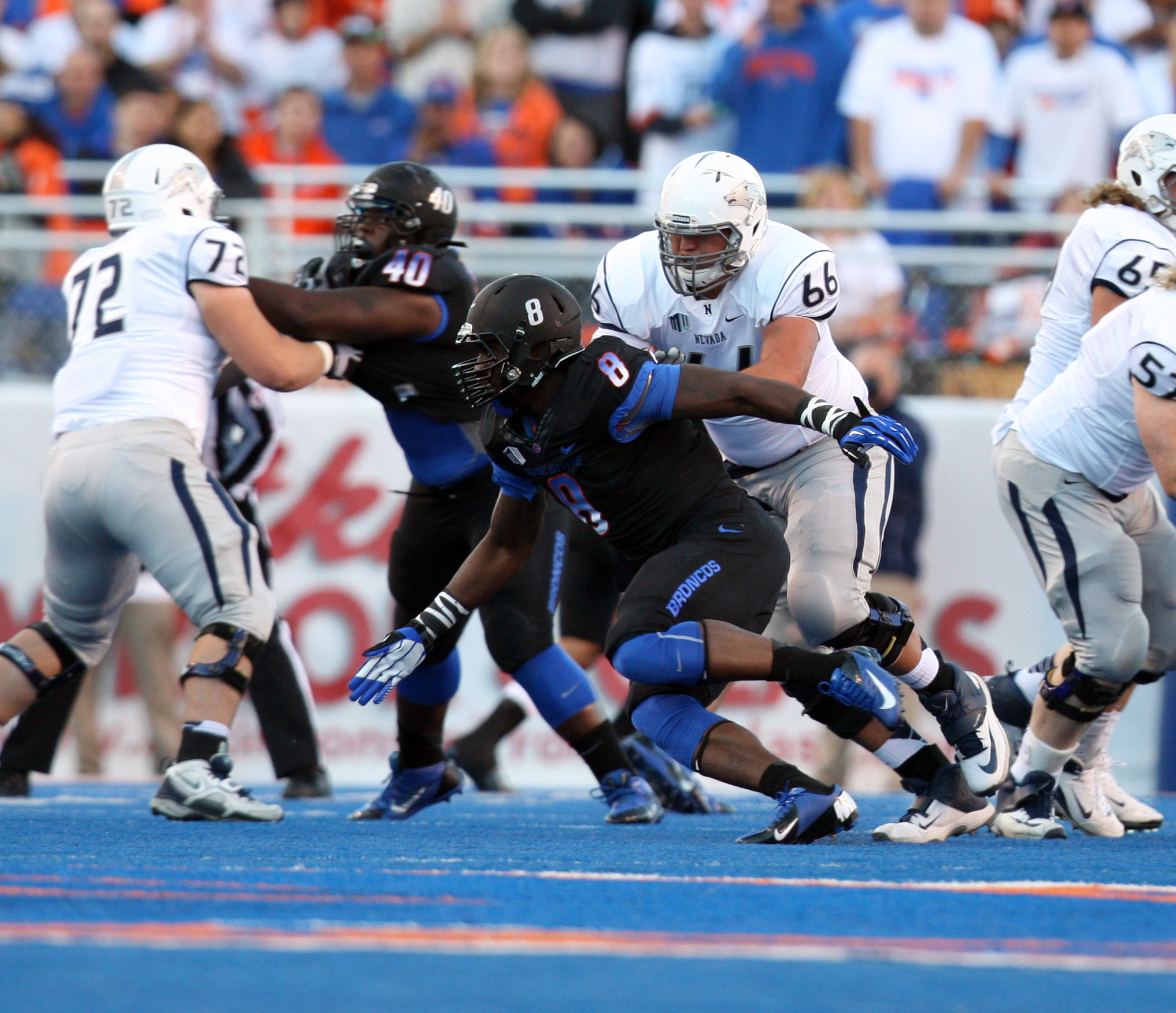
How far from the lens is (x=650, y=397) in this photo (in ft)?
15.0

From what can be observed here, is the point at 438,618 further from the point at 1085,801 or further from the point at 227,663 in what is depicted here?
the point at 1085,801

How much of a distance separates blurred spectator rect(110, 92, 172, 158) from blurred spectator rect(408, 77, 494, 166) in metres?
1.42

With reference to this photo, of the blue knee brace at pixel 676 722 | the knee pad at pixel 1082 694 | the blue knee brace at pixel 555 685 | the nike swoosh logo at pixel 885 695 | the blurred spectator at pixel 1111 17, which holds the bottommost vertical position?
the blue knee brace at pixel 555 685

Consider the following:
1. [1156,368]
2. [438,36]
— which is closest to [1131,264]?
[1156,368]

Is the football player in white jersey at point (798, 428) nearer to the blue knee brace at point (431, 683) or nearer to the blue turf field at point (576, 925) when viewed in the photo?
the blue turf field at point (576, 925)

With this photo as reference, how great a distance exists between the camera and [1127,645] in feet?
16.9

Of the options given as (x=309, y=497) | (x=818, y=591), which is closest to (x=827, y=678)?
(x=818, y=591)

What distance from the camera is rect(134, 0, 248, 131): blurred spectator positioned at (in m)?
11.2

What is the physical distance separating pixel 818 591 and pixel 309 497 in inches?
193

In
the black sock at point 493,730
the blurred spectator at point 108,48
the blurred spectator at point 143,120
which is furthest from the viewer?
the blurred spectator at point 108,48

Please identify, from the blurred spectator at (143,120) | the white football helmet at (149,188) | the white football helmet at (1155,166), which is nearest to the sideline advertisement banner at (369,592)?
the blurred spectator at (143,120)

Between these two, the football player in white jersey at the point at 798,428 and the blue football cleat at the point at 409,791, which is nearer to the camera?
the football player in white jersey at the point at 798,428

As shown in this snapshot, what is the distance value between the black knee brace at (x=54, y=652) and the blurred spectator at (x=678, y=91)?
5.58 metres

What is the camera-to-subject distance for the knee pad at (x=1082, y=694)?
5.25 metres
